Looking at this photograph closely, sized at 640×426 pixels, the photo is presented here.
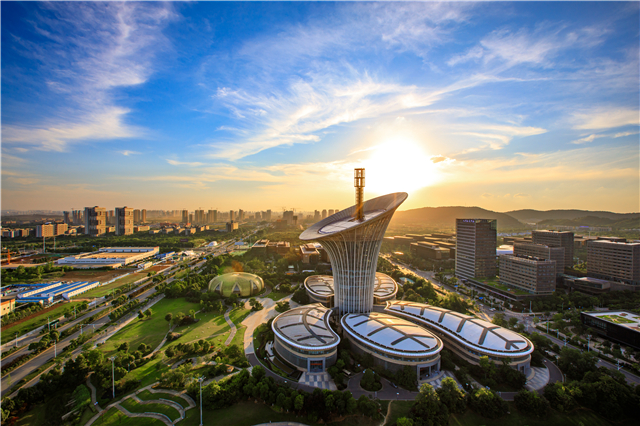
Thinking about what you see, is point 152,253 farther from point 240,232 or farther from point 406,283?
point 406,283

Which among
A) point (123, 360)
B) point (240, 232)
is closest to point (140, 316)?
point (123, 360)

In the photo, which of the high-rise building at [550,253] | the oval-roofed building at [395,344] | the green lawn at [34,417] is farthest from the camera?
the high-rise building at [550,253]

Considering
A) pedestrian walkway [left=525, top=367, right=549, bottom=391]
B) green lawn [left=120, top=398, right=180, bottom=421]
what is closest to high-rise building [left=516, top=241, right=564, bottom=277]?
pedestrian walkway [left=525, top=367, right=549, bottom=391]

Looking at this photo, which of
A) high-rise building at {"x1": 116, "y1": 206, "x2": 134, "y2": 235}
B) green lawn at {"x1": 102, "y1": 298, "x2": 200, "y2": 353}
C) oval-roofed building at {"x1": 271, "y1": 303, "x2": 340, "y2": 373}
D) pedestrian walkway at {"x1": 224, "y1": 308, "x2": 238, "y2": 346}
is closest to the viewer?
oval-roofed building at {"x1": 271, "y1": 303, "x2": 340, "y2": 373}

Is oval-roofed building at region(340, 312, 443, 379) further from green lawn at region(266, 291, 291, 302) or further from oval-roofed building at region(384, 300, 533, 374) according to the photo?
green lawn at region(266, 291, 291, 302)

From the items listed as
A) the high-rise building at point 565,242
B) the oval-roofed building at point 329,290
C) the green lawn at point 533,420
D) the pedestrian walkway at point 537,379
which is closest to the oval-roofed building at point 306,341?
the oval-roofed building at point 329,290

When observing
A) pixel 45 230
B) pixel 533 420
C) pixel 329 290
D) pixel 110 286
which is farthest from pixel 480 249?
pixel 45 230

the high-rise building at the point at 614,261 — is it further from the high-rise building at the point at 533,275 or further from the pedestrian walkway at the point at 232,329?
the pedestrian walkway at the point at 232,329
